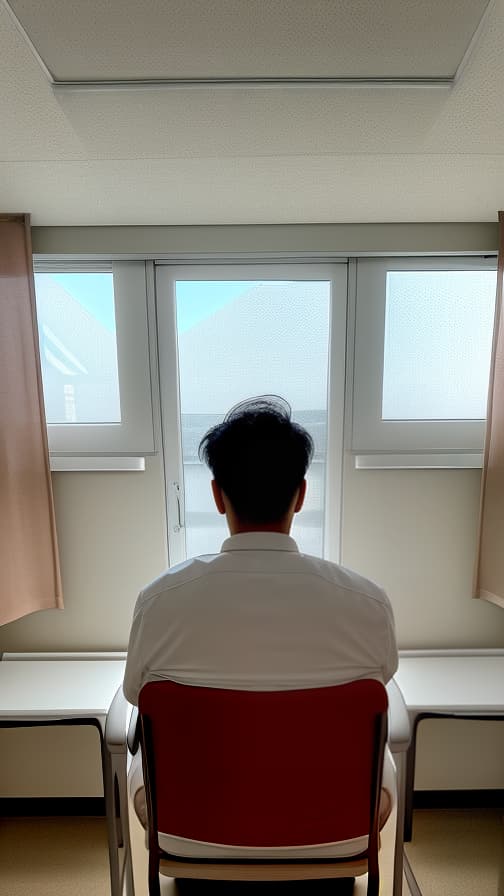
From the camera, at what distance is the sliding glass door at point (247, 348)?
5.74 feet

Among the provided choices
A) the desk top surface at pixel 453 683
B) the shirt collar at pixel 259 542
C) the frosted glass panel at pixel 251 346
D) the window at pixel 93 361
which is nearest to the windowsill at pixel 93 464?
the window at pixel 93 361

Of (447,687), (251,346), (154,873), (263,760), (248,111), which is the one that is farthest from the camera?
(251,346)

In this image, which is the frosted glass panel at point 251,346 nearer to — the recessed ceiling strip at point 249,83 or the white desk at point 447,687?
the recessed ceiling strip at point 249,83

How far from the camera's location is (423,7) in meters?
0.76

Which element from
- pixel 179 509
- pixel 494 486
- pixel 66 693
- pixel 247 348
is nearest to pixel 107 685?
pixel 66 693

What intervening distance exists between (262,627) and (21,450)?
127 cm

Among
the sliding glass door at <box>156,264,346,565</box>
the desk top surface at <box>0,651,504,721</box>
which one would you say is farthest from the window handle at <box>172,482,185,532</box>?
the desk top surface at <box>0,651,504,721</box>

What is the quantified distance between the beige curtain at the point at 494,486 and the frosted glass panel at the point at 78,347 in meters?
1.46

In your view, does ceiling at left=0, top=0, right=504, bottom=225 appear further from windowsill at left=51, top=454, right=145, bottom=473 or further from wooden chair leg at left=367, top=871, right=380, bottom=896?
wooden chair leg at left=367, top=871, right=380, bottom=896

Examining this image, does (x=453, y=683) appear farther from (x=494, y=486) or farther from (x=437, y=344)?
(x=437, y=344)

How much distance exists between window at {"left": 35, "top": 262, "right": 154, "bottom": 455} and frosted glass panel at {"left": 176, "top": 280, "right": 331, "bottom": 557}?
18cm

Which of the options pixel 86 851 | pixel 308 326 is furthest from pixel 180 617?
pixel 86 851

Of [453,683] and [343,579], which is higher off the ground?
[343,579]

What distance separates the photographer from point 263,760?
77cm
